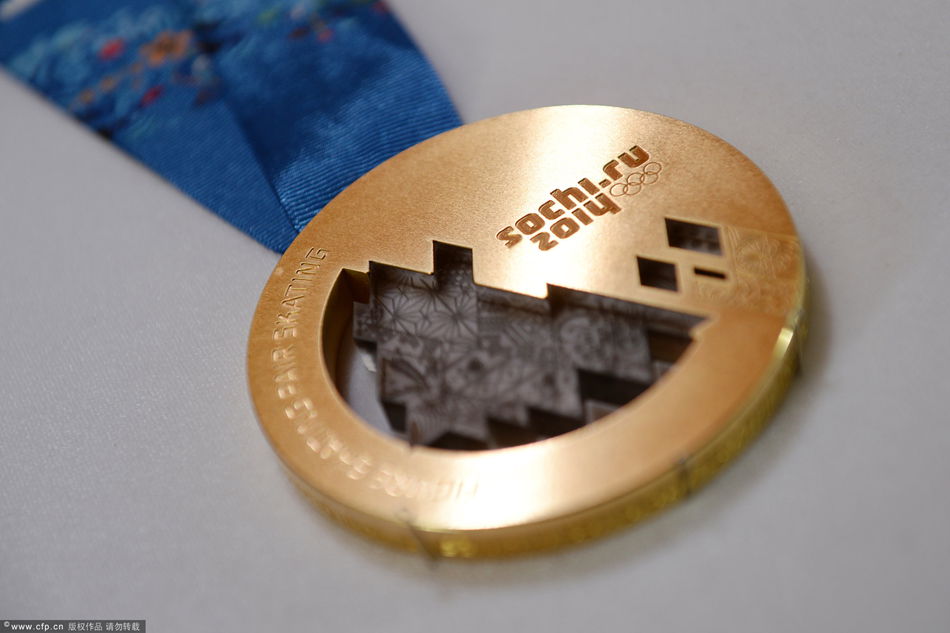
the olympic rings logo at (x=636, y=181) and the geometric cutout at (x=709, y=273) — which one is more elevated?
the olympic rings logo at (x=636, y=181)

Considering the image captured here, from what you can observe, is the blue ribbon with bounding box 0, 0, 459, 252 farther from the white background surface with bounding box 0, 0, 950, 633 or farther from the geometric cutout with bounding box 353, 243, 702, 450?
the geometric cutout with bounding box 353, 243, 702, 450

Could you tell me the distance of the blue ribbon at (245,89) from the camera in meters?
0.91

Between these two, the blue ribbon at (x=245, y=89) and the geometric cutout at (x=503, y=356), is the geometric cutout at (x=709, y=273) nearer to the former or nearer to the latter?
the geometric cutout at (x=503, y=356)

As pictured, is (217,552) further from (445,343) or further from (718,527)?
(718,527)

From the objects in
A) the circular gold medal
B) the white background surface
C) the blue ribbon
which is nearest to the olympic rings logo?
the circular gold medal

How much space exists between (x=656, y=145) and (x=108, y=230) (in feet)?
1.70

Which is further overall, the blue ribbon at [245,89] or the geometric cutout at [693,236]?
the blue ribbon at [245,89]

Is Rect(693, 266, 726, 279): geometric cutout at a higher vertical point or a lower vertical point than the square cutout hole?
higher

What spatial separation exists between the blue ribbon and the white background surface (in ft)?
0.11

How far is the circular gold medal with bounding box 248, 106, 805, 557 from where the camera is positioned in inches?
24.0

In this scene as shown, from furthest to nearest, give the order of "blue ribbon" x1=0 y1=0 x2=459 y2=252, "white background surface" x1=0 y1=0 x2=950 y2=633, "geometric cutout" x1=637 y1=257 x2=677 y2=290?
"blue ribbon" x1=0 y1=0 x2=459 y2=252 < "geometric cutout" x1=637 y1=257 x2=677 y2=290 < "white background surface" x1=0 y1=0 x2=950 y2=633

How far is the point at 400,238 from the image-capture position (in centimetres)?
77

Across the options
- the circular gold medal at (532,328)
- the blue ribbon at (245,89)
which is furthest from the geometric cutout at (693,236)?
the blue ribbon at (245,89)

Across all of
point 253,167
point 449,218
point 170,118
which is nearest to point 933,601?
point 449,218
